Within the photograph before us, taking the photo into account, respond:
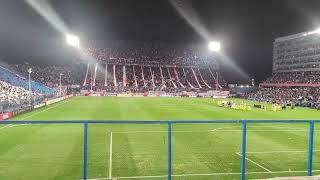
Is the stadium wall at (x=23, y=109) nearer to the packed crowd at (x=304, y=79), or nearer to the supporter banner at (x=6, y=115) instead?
the supporter banner at (x=6, y=115)

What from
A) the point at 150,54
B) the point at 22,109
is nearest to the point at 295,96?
the point at 22,109

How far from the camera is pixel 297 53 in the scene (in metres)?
113

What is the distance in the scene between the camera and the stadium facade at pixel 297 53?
10550 centimetres

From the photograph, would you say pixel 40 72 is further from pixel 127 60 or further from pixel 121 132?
pixel 121 132

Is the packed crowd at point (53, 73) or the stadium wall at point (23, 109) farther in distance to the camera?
the packed crowd at point (53, 73)

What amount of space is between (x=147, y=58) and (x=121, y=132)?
371ft

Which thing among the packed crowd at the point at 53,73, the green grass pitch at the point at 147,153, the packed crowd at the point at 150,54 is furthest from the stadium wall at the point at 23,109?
the packed crowd at the point at 150,54

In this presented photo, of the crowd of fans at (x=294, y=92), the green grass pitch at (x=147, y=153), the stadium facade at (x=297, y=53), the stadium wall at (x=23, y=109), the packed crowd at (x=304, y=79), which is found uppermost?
the stadium facade at (x=297, y=53)

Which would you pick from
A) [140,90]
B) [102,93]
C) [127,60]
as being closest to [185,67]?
[127,60]

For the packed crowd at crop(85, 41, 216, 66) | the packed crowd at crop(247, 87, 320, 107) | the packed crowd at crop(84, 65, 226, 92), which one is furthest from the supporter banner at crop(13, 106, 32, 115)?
the packed crowd at crop(85, 41, 216, 66)

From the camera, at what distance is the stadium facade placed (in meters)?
106

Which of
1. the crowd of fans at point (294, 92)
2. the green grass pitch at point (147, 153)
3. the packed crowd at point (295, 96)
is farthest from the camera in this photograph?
the crowd of fans at point (294, 92)

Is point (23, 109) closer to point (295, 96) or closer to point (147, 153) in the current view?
point (147, 153)

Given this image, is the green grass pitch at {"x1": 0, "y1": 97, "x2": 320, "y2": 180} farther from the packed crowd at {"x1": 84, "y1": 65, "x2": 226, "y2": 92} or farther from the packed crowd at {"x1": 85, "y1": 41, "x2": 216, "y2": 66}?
the packed crowd at {"x1": 85, "y1": 41, "x2": 216, "y2": 66}
